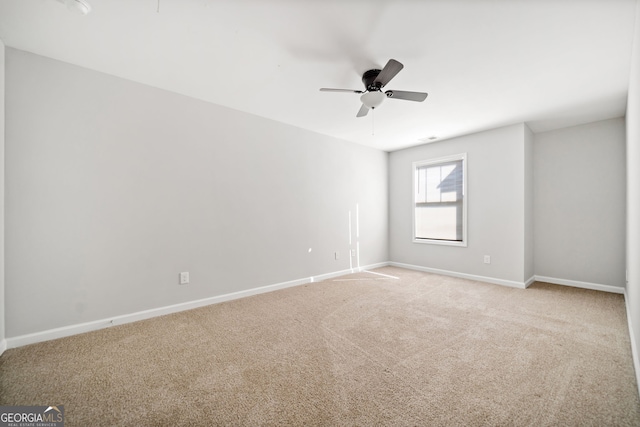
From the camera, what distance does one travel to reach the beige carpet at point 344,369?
4.56 feet

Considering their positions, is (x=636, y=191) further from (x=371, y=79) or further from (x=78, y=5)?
(x=78, y=5)

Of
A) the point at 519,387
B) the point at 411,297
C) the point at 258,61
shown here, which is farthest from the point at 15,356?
the point at 411,297

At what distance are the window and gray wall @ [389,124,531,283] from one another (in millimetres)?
114

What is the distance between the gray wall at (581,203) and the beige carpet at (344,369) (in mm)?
→ 1059

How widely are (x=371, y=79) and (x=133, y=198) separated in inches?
104

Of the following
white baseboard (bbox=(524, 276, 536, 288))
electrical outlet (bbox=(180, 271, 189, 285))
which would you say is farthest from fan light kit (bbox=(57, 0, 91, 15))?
white baseboard (bbox=(524, 276, 536, 288))

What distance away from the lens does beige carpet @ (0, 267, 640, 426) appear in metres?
1.39

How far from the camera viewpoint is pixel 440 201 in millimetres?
4656

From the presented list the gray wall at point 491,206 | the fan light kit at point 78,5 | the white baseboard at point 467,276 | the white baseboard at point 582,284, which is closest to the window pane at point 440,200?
the gray wall at point 491,206

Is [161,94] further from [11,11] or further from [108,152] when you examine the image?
[11,11]

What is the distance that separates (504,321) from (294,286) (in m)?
2.59

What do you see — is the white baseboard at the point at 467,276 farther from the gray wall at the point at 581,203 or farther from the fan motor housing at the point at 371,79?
the fan motor housing at the point at 371,79

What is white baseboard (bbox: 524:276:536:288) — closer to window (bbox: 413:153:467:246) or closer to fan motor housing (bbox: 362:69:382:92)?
window (bbox: 413:153:467:246)

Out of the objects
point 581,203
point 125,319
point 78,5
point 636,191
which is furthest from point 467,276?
point 78,5
